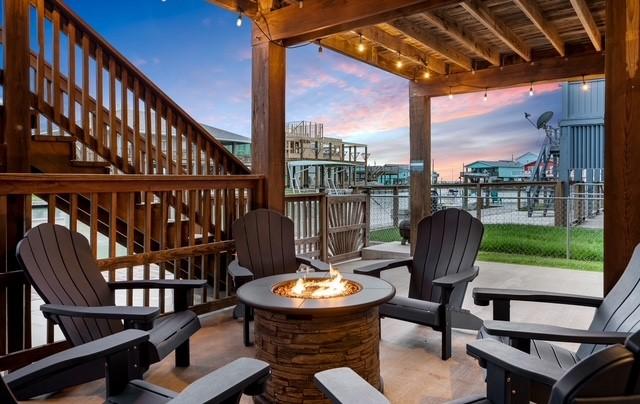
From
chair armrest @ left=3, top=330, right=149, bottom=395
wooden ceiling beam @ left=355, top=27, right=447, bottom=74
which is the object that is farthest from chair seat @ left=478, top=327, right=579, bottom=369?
wooden ceiling beam @ left=355, top=27, right=447, bottom=74

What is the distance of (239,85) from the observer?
13836 millimetres

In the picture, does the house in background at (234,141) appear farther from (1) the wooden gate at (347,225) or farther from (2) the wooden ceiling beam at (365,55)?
(2) the wooden ceiling beam at (365,55)

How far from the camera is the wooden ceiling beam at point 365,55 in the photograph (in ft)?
17.0

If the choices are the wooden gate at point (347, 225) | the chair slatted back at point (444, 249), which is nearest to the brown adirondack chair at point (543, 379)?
the chair slatted back at point (444, 249)

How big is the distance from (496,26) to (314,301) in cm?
398

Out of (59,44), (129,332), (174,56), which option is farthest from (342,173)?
(129,332)

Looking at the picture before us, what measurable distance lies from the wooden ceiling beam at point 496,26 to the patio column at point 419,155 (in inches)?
62.9

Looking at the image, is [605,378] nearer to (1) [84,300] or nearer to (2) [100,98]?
(1) [84,300]

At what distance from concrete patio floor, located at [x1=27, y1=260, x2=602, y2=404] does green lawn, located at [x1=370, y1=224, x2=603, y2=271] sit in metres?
2.09

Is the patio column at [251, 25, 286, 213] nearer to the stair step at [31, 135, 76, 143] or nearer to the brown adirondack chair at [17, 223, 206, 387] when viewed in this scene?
the stair step at [31, 135, 76, 143]

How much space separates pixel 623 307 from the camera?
2.13 m

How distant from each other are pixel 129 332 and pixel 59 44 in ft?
9.23

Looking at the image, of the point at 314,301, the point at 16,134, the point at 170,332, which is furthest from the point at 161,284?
the point at 16,134

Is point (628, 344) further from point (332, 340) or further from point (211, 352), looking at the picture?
point (211, 352)
